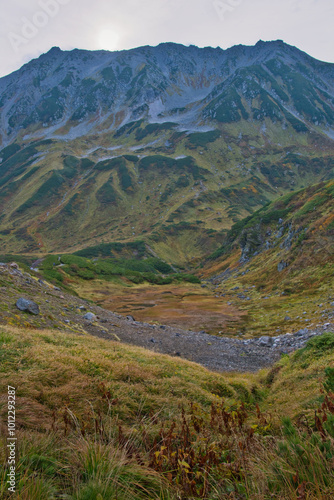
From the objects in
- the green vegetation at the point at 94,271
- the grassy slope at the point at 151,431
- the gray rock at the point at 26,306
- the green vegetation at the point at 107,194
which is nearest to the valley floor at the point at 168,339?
the gray rock at the point at 26,306

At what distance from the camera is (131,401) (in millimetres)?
5914

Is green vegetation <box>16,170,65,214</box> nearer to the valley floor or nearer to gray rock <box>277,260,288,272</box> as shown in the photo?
gray rock <box>277,260,288,272</box>

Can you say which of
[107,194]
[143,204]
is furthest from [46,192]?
[143,204]

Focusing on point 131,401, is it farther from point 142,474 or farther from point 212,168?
point 212,168

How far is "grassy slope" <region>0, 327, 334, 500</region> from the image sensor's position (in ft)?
8.98

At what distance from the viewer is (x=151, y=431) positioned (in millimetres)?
4637

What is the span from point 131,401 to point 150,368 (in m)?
2.28

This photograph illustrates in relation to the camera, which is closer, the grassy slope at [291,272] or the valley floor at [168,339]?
the valley floor at [168,339]

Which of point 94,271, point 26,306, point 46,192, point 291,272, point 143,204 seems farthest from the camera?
point 46,192

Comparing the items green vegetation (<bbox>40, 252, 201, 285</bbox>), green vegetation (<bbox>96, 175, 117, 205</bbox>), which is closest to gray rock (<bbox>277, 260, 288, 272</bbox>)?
green vegetation (<bbox>40, 252, 201, 285</bbox>)

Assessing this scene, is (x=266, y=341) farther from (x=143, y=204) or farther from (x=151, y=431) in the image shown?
(x=143, y=204)

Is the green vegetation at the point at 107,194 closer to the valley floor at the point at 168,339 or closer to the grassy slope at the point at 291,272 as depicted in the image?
the grassy slope at the point at 291,272

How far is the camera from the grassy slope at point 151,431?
108 inches

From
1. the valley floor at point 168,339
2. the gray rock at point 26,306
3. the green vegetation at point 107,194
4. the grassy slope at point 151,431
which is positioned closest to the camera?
the grassy slope at point 151,431
